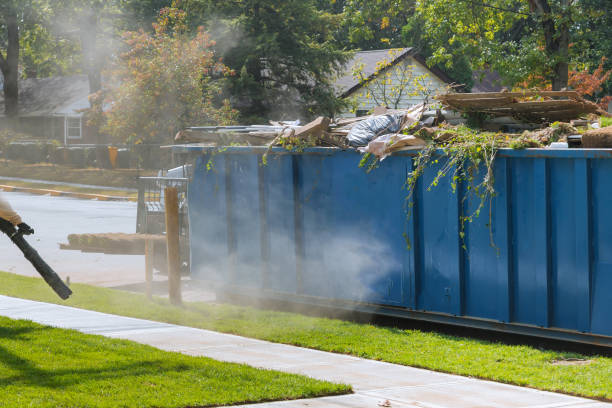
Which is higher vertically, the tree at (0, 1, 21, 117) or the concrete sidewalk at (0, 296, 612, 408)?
the tree at (0, 1, 21, 117)

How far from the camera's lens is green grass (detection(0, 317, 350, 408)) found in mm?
6270

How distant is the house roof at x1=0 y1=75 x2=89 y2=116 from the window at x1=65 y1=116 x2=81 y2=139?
78cm

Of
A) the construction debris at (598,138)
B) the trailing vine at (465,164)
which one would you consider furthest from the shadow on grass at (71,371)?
the construction debris at (598,138)

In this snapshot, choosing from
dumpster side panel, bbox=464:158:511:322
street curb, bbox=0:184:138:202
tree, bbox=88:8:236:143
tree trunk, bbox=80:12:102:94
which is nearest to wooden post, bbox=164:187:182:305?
dumpster side panel, bbox=464:158:511:322

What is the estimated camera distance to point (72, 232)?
63.4ft

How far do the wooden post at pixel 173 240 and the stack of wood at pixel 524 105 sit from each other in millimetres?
3427

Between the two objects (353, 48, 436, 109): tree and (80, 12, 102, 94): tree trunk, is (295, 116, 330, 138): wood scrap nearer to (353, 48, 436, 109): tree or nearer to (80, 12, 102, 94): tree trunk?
(353, 48, 436, 109): tree

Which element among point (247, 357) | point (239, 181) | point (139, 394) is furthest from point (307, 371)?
point (239, 181)

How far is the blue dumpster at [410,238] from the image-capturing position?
26.0ft


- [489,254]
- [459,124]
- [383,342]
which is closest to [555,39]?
[459,124]

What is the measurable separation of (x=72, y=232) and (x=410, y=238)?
1186cm

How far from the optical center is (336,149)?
9.82m

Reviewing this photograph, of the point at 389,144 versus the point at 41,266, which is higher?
the point at 389,144

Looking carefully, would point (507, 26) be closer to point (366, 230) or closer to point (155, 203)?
point (155, 203)
